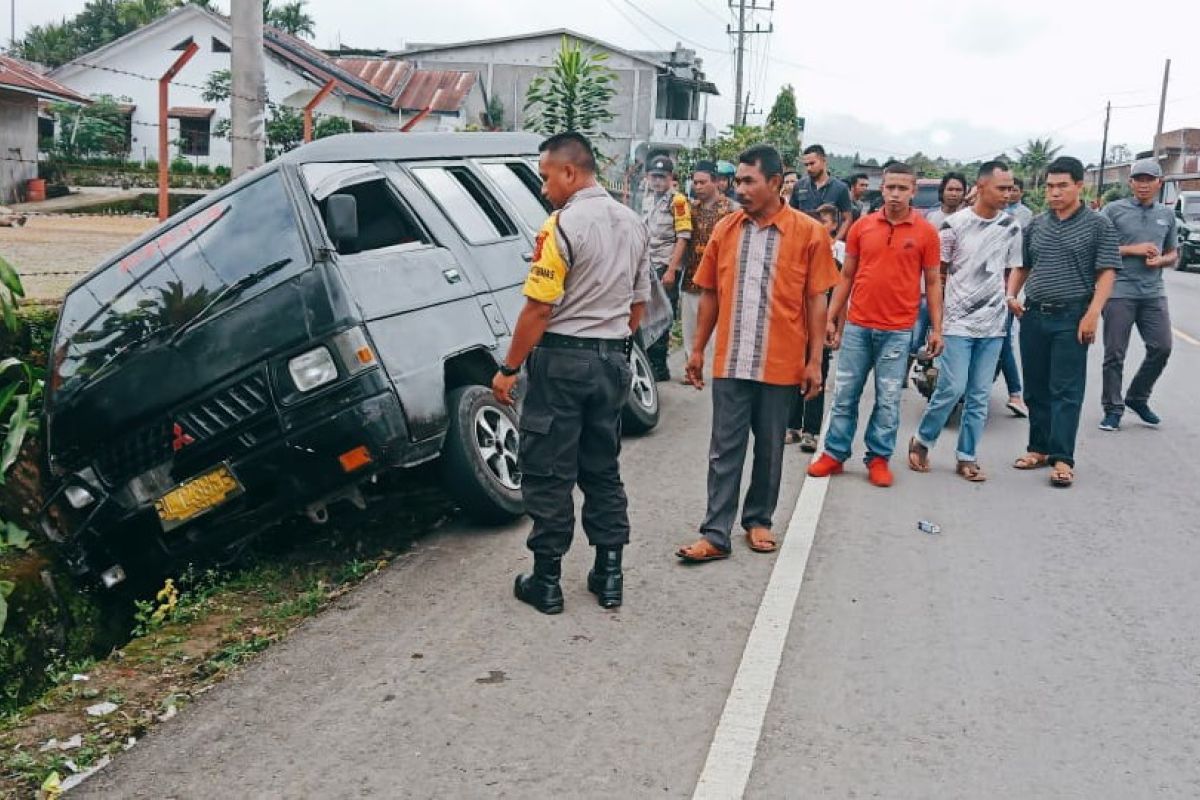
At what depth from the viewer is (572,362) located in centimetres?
467

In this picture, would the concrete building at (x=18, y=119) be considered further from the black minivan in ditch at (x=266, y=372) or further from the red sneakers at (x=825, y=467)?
the red sneakers at (x=825, y=467)

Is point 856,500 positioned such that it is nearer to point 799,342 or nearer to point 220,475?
point 799,342

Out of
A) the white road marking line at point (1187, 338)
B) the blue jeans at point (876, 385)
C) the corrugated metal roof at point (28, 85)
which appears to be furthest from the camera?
the corrugated metal roof at point (28, 85)

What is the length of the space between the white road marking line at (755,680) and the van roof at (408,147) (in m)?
2.94

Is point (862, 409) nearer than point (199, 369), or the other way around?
point (199, 369)

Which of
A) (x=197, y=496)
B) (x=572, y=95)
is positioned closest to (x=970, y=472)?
(x=197, y=496)

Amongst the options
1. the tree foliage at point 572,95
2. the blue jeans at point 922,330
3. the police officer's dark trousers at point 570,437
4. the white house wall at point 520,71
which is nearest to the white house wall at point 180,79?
the white house wall at point 520,71

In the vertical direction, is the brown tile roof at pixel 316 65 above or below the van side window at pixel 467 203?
above

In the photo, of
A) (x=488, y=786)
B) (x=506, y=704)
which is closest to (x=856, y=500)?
(x=506, y=704)

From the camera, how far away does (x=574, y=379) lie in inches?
184

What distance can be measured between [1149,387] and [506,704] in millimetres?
6848

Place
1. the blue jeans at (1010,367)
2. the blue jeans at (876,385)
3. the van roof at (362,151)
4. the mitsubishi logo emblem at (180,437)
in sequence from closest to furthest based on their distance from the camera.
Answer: the mitsubishi logo emblem at (180,437), the van roof at (362,151), the blue jeans at (876,385), the blue jeans at (1010,367)

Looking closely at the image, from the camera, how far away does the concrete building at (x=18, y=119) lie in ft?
74.2

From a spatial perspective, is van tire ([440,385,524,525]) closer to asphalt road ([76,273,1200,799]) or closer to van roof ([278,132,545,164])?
asphalt road ([76,273,1200,799])
